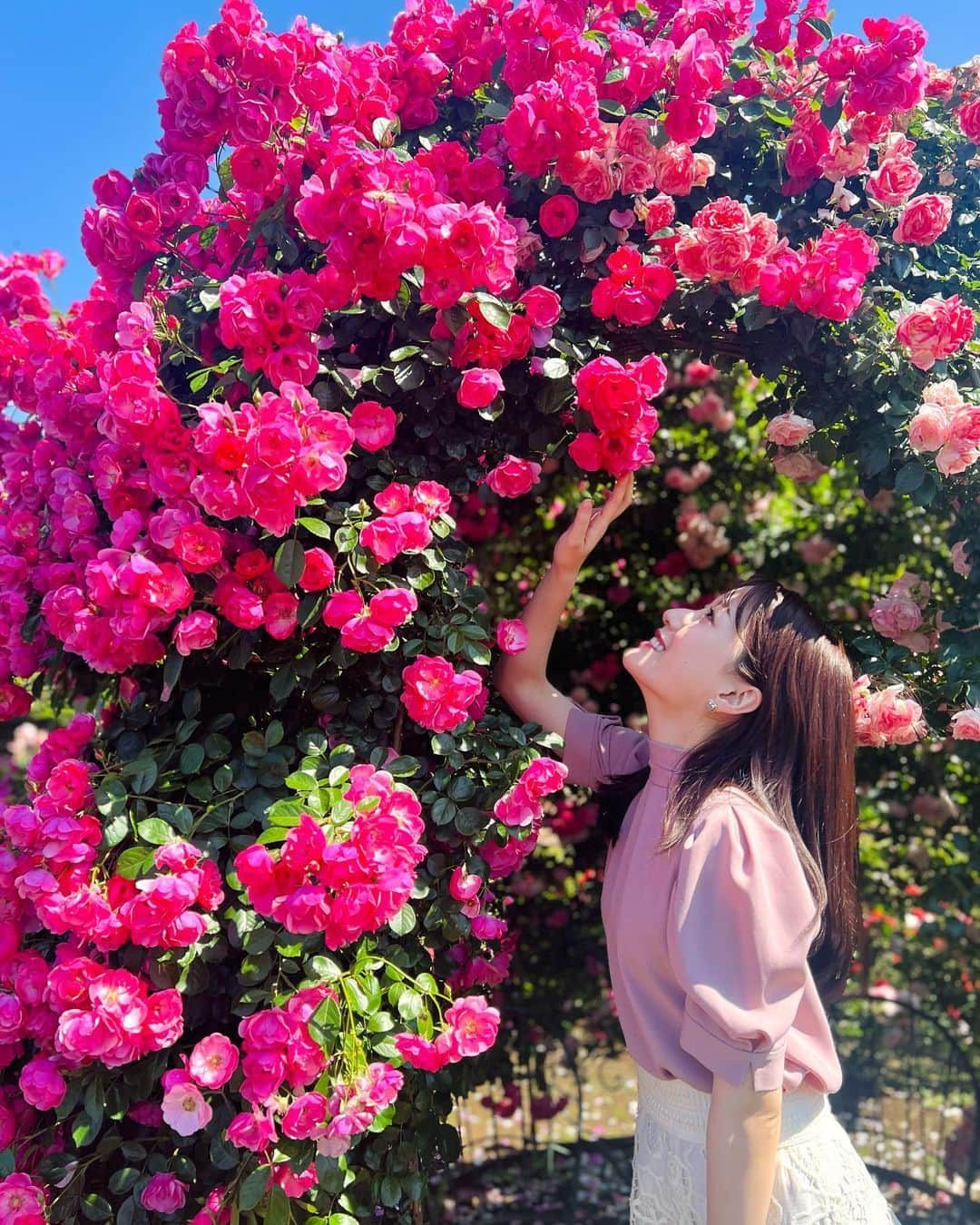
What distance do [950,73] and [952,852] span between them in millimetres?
2229

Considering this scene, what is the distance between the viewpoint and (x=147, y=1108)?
1496 mm

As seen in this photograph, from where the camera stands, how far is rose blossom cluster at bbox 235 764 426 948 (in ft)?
4.35

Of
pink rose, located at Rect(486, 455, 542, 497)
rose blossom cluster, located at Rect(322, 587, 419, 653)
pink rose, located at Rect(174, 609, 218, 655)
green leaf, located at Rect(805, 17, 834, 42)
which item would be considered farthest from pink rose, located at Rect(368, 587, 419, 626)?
green leaf, located at Rect(805, 17, 834, 42)

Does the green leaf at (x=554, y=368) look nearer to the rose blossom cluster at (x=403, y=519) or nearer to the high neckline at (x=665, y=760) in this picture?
the rose blossom cluster at (x=403, y=519)

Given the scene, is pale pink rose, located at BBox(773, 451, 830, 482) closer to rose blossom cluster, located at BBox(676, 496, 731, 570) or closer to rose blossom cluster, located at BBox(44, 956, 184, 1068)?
rose blossom cluster, located at BBox(676, 496, 731, 570)

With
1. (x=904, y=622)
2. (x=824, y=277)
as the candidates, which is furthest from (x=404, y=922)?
(x=824, y=277)

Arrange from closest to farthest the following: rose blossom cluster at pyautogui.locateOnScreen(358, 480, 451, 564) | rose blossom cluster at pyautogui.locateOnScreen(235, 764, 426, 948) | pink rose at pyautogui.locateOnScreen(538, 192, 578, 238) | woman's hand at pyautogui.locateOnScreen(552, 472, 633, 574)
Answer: rose blossom cluster at pyautogui.locateOnScreen(235, 764, 426, 948) → rose blossom cluster at pyautogui.locateOnScreen(358, 480, 451, 564) → pink rose at pyautogui.locateOnScreen(538, 192, 578, 238) → woman's hand at pyautogui.locateOnScreen(552, 472, 633, 574)

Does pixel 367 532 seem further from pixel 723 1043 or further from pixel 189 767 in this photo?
pixel 723 1043

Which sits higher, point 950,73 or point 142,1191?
point 950,73

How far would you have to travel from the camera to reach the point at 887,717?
5.79 feet

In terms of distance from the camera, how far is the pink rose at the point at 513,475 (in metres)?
1.75

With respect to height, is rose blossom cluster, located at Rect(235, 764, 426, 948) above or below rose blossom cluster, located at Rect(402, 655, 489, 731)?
below

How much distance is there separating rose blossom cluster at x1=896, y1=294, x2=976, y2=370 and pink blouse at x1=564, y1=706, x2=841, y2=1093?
2.70ft

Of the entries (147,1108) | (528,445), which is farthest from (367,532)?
(147,1108)
